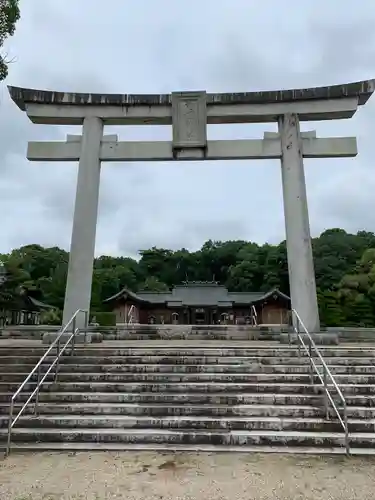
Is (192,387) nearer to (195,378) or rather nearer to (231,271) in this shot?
(195,378)

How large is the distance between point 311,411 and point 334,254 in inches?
1641

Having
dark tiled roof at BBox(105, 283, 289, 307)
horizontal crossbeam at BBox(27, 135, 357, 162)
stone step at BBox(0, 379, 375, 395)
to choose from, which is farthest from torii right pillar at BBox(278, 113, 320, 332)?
dark tiled roof at BBox(105, 283, 289, 307)

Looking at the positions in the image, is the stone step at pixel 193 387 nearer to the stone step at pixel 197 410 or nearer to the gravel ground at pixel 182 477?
the stone step at pixel 197 410

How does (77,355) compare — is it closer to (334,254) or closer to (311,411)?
(311,411)

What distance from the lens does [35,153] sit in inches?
331

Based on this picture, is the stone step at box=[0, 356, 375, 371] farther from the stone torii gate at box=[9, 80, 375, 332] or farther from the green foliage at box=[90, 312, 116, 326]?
the green foliage at box=[90, 312, 116, 326]

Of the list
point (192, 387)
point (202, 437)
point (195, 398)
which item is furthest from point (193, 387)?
point (202, 437)

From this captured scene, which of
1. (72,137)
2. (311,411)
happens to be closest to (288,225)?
(311,411)

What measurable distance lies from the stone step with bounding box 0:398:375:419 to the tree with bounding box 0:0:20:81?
5700mm

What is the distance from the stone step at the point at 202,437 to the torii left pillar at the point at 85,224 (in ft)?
11.5

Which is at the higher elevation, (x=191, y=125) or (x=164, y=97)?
(x=164, y=97)

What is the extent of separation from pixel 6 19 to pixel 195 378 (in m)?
6.74

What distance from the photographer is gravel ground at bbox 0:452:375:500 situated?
3117mm

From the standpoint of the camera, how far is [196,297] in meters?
30.0
